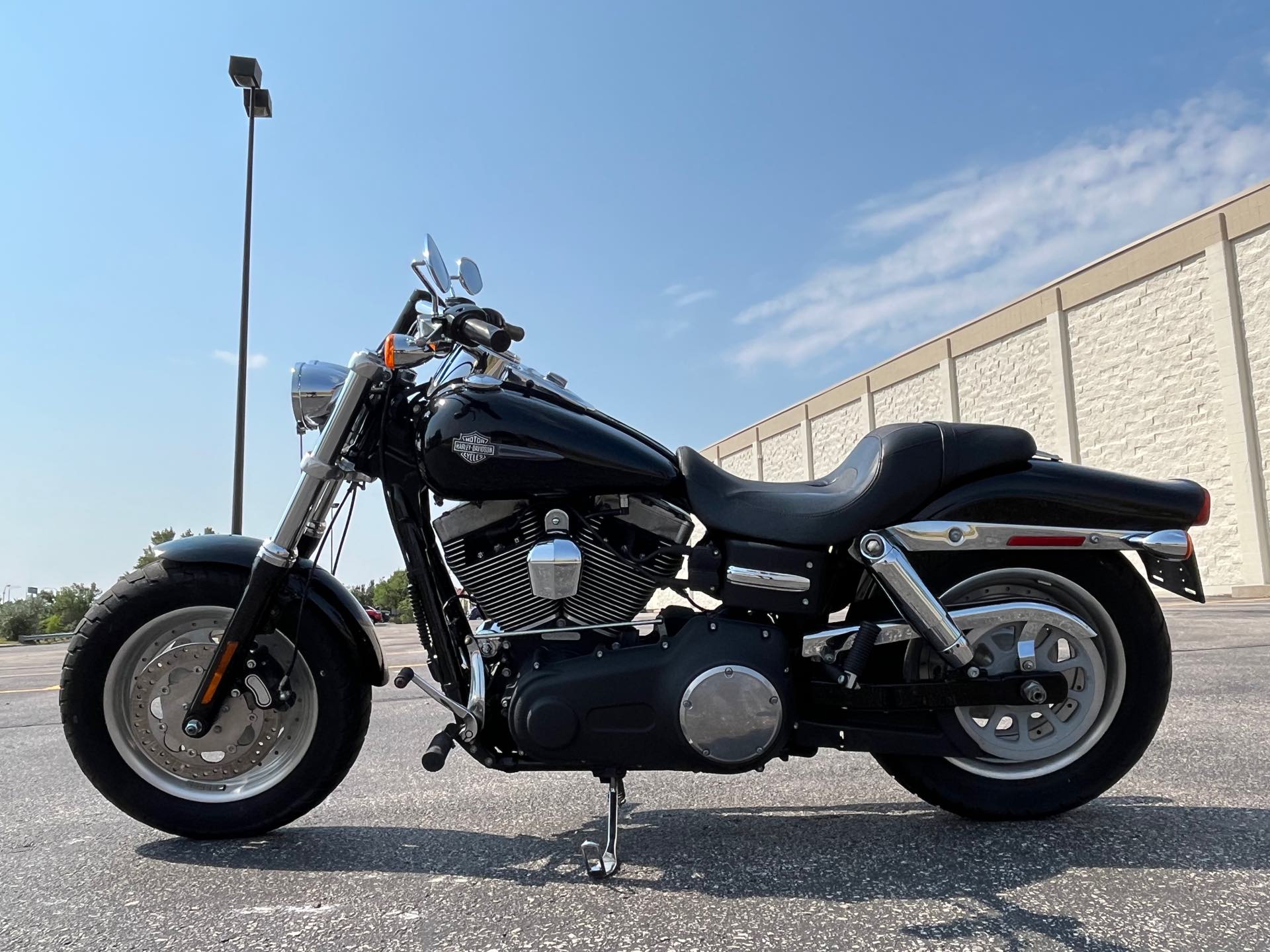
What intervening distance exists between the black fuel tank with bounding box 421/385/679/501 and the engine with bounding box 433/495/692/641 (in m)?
0.07

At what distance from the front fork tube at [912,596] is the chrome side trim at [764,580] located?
0.74 feet

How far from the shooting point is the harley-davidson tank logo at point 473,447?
2.68 meters

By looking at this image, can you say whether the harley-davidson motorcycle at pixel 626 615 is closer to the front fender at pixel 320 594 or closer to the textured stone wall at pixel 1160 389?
the front fender at pixel 320 594

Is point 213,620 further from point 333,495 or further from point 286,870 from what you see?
point 286,870

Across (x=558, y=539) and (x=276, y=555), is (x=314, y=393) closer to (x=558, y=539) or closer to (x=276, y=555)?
(x=276, y=555)

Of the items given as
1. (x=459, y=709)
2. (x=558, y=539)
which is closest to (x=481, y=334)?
(x=558, y=539)

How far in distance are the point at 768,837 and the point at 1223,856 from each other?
120cm

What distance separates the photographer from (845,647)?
2.76 m

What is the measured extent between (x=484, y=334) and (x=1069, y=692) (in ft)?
6.80

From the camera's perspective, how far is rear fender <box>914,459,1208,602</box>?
2760 millimetres

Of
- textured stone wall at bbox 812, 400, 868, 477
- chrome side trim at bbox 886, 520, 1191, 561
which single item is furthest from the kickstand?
textured stone wall at bbox 812, 400, 868, 477

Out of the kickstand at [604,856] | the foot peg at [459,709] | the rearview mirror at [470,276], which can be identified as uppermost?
the rearview mirror at [470,276]

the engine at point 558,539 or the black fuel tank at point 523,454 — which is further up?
the black fuel tank at point 523,454

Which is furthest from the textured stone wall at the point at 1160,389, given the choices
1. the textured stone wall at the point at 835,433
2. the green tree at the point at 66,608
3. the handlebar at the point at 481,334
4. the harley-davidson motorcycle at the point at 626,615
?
the green tree at the point at 66,608
